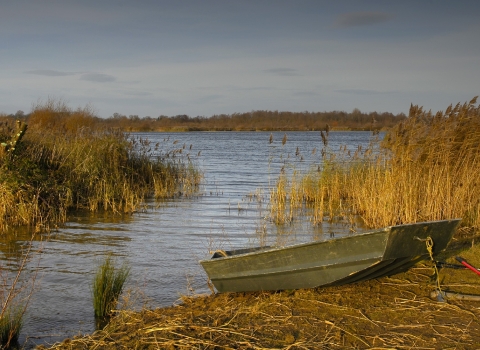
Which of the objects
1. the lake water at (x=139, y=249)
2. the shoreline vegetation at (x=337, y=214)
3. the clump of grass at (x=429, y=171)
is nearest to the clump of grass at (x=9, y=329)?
the lake water at (x=139, y=249)

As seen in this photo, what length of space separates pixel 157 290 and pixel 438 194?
228 inches

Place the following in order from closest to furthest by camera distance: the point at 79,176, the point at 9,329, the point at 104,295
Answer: the point at 9,329 → the point at 104,295 → the point at 79,176

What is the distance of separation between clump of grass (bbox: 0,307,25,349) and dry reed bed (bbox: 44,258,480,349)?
2.65 ft

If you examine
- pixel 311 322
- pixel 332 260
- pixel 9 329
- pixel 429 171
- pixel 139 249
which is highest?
pixel 429 171

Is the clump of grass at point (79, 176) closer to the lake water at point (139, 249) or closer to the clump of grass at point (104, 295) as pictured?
the lake water at point (139, 249)

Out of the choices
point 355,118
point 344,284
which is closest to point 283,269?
point 344,284

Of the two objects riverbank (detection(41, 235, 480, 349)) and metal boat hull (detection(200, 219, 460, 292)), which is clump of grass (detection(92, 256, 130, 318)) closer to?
riverbank (detection(41, 235, 480, 349))

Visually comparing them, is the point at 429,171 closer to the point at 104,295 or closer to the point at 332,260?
the point at 332,260

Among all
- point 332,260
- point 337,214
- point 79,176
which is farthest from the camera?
point 79,176

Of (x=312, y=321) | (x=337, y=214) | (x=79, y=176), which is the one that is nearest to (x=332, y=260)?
(x=312, y=321)

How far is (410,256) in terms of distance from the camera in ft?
19.9

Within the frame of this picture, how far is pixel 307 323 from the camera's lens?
547 centimetres

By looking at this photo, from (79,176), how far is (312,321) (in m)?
11.2

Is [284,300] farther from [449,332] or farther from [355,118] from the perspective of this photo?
[355,118]
